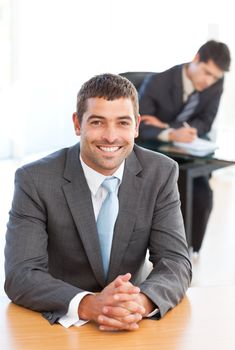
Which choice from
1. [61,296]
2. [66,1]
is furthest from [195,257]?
[66,1]

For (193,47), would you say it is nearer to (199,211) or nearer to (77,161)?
(199,211)

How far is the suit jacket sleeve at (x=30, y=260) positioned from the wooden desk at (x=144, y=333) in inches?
1.5

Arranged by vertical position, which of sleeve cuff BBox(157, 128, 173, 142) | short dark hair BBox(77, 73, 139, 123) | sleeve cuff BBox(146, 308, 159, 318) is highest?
short dark hair BBox(77, 73, 139, 123)

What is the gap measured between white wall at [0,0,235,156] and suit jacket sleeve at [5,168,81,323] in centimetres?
421

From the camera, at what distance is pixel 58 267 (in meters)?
2.09

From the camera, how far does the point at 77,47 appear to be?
6.25 metres

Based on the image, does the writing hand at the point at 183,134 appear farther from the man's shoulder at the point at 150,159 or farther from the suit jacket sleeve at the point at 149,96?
the man's shoulder at the point at 150,159

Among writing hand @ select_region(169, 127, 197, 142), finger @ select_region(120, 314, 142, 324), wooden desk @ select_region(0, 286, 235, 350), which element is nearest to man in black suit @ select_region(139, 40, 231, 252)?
writing hand @ select_region(169, 127, 197, 142)

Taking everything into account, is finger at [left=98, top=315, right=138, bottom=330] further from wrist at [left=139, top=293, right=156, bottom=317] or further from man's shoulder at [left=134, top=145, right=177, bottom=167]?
man's shoulder at [left=134, top=145, right=177, bottom=167]

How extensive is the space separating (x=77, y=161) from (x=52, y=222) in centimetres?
20

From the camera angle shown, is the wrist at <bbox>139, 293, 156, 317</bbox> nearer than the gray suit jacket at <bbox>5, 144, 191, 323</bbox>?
Yes

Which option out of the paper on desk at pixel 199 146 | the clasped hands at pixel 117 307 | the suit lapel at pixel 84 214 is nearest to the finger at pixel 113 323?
the clasped hands at pixel 117 307

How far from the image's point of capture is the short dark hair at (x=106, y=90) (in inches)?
76.4

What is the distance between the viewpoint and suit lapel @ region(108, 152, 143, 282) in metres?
2.02
